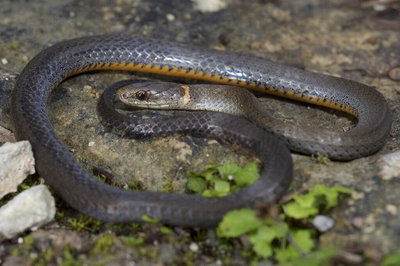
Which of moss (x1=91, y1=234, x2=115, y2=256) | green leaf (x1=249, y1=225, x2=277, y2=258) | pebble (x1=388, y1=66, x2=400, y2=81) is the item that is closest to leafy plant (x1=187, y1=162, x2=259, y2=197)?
green leaf (x1=249, y1=225, x2=277, y2=258)

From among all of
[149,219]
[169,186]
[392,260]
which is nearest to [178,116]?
[169,186]

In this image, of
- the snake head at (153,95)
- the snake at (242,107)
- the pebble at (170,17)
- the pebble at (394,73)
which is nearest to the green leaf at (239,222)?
the snake at (242,107)

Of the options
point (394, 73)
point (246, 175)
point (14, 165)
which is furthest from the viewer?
point (394, 73)

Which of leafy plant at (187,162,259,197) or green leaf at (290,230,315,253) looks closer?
green leaf at (290,230,315,253)

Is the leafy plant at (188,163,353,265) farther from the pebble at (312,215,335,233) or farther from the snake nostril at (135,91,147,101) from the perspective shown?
the snake nostril at (135,91,147,101)

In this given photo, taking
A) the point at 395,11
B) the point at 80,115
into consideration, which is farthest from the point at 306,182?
the point at 395,11

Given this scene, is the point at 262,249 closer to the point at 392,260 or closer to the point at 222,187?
the point at 222,187
